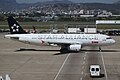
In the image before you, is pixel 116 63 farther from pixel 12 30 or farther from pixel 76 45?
pixel 12 30

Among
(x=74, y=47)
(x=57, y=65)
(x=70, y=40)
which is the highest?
(x=70, y=40)

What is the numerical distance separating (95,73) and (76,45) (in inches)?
1000

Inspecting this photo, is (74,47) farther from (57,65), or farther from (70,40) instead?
(57,65)

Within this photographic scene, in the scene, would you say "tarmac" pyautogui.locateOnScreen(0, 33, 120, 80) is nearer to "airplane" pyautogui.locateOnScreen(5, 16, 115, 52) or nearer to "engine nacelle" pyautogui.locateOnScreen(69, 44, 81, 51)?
"engine nacelle" pyautogui.locateOnScreen(69, 44, 81, 51)

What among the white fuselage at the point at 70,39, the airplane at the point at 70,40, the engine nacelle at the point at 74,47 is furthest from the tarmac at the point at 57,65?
the white fuselage at the point at 70,39

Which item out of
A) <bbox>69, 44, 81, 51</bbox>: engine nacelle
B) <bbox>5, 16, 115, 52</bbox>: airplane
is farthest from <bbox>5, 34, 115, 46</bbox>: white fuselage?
<bbox>69, 44, 81, 51</bbox>: engine nacelle

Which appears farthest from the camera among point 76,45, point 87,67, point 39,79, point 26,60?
point 76,45

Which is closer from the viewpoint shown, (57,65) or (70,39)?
(57,65)

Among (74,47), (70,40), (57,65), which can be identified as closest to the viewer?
(57,65)

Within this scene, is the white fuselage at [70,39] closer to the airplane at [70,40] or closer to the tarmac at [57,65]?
the airplane at [70,40]

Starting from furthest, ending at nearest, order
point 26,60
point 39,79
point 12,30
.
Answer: point 12,30 < point 26,60 < point 39,79

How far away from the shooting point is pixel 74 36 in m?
69.6

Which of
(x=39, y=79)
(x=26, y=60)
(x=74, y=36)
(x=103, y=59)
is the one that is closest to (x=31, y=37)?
(x=74, y=36)

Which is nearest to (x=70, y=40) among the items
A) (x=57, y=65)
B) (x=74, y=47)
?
(x=74, y=47)
